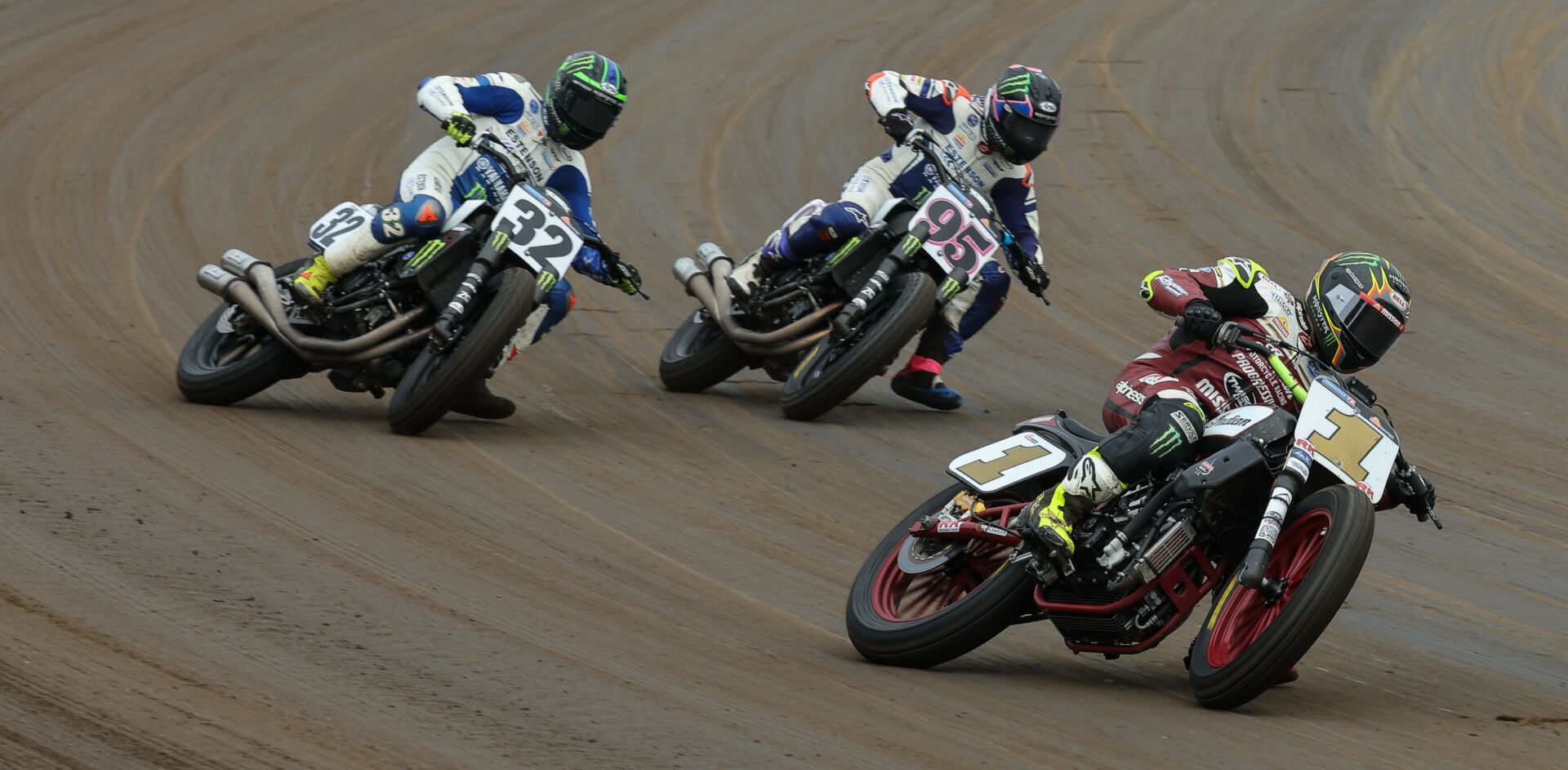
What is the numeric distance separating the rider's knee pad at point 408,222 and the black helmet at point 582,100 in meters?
1.10

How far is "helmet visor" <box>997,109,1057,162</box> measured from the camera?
430 inches

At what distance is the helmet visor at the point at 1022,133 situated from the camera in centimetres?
1093

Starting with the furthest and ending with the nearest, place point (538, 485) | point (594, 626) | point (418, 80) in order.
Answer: point (418, 80), point (538, 485), point (594, 626)

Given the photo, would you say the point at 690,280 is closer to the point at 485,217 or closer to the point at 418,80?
the point at 485,217

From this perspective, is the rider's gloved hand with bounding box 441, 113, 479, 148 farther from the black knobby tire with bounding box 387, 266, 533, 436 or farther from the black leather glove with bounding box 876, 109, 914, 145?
the black leather glove with bounding box 876, 109, 914, 145

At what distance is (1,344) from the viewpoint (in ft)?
33.0

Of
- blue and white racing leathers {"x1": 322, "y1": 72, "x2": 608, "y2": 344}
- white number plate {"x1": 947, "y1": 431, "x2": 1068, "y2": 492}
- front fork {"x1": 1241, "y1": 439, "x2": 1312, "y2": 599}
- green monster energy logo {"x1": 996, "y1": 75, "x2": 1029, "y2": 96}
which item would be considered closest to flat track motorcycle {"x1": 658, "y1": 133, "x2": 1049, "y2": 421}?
green monster energy logo {"x1": 996, "y1": 75, "x2": 1029, "y2": 96}

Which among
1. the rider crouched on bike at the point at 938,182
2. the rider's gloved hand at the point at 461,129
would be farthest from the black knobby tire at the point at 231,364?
the rider crouched on bike at the point at 938,182

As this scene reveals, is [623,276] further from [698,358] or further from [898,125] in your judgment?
[898,125]

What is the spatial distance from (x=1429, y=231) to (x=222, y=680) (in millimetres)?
13605

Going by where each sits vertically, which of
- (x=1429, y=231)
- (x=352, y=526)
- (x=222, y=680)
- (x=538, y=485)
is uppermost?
(x=222, y=680)

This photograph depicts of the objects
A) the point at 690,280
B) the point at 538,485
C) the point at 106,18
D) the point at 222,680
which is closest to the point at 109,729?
the point at 222,680

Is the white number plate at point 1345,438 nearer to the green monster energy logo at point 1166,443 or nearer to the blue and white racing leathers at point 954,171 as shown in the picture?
the green monster energy logo at point 1166,443

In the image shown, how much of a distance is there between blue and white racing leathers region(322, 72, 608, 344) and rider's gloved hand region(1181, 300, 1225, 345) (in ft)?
13.2
